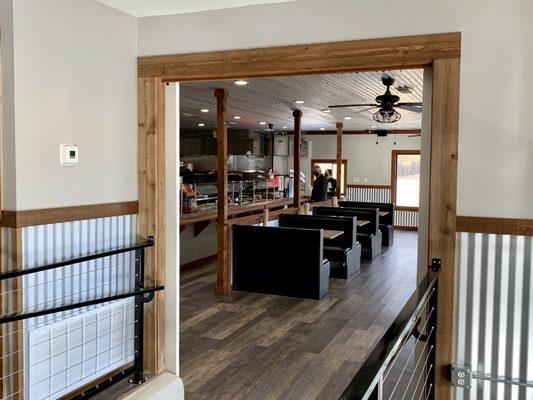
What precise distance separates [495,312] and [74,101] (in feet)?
9.56

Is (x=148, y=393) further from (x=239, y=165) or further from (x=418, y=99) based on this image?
(x=239, y=165)

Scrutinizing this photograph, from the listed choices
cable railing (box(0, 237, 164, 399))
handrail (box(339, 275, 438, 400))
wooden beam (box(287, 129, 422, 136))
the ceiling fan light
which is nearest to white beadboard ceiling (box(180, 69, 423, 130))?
the ceiling fan light

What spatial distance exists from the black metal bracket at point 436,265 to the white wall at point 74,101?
219 cm

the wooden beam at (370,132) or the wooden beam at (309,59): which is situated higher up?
the wooden beam at (370,132)

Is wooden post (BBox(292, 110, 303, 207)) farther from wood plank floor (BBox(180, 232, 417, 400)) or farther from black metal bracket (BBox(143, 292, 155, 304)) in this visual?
black metal bracket (BBox(143, 292, 155, 304))

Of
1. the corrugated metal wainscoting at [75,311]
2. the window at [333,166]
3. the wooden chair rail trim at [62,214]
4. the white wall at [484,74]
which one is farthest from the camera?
the window at [333,166]

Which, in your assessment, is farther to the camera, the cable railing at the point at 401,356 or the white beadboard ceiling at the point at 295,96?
the white beadboard ceiling at the point at 295,96

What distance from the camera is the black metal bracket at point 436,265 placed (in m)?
3.03

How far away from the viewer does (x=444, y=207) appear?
3.04 meters

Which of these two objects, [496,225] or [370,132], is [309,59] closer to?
[496,225]

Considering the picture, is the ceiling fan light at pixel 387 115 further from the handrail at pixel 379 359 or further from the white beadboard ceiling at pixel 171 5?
the handrail at pixel 379 359

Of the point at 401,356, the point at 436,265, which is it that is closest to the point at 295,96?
the point at 401,356

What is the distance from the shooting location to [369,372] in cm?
119

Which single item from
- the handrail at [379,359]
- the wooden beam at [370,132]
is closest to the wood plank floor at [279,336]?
the handrail at [379,359]
